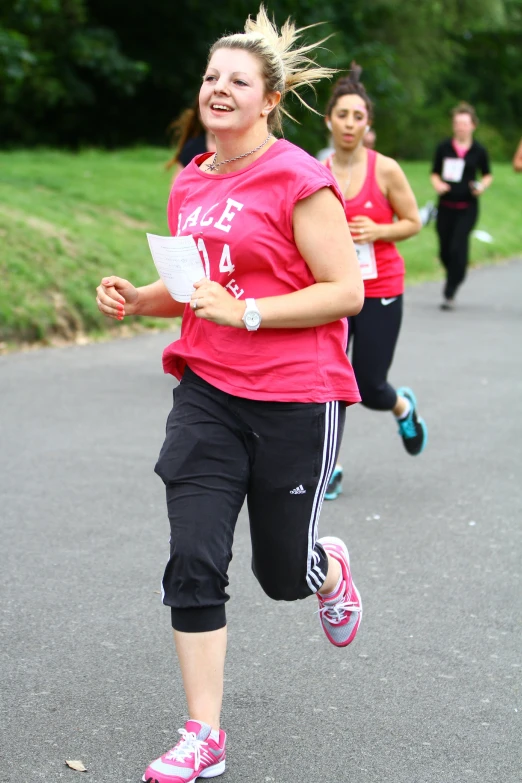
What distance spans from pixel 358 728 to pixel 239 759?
0.42m

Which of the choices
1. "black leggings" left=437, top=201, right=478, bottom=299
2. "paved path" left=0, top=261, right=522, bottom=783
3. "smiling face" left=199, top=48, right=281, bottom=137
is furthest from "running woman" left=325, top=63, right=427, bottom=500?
"black leggings" left=437, top=201, right=478, bottom=299

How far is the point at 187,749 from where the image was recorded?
130 inches

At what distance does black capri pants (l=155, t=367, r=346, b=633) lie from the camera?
3.34 metres

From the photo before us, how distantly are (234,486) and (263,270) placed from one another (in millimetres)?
603

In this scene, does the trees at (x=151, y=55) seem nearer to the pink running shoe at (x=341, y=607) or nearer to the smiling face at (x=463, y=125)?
the smiling face at (x=463, y=125)

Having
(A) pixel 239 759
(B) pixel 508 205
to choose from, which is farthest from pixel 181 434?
(B) pixel 508 205

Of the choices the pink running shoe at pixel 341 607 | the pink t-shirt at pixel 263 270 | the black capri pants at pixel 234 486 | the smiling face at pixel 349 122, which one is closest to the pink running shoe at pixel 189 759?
the black capri pants at pixel 234 486

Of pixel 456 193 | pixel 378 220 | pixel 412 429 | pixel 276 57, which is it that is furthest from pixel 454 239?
pixel 276 57

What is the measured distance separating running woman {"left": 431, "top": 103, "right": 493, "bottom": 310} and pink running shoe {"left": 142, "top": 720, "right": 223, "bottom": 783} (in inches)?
472

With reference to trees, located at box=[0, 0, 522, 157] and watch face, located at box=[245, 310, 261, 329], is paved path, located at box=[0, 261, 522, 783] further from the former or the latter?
trees, located at box=[0, 0, 522, 157]

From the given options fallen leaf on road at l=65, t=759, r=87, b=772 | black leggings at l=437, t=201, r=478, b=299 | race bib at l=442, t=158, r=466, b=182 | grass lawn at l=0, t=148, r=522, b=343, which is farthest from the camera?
black leggings at l=437, t=201, r=478, b=299

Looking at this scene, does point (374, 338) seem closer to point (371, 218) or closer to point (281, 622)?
point (371, 218)

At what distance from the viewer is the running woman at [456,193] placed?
1490cm

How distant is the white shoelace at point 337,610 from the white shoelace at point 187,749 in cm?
83
